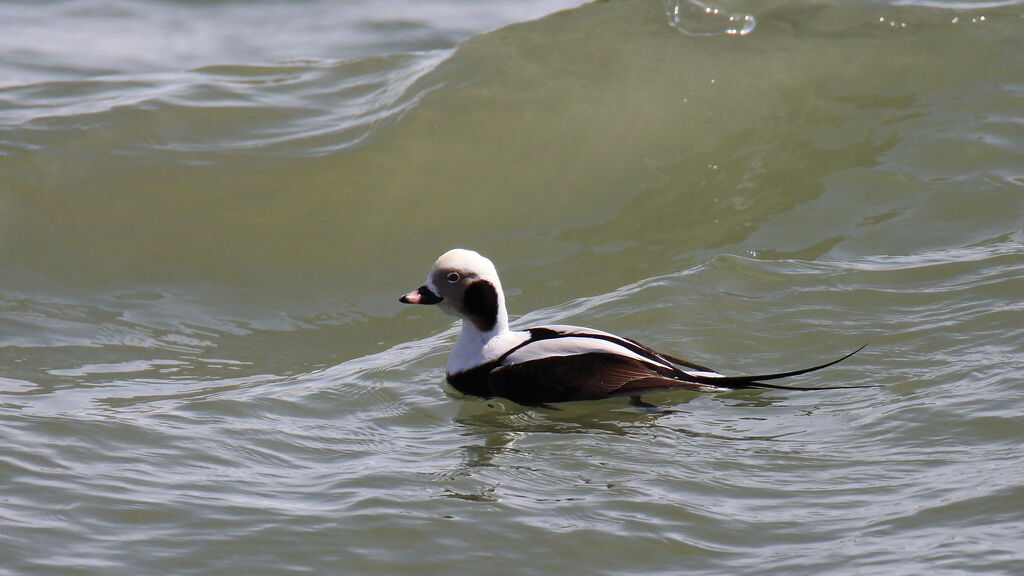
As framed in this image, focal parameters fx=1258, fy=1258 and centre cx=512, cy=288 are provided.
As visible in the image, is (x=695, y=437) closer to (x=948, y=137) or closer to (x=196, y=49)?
(x=948, y=137)

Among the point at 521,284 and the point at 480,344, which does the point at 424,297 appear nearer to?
the point at 480,344

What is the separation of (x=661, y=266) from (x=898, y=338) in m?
2.27

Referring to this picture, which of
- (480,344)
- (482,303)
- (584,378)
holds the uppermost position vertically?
(482,303)

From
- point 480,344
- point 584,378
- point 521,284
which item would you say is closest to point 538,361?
point 584,378

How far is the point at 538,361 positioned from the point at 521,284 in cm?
261

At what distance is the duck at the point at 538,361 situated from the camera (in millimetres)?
6094

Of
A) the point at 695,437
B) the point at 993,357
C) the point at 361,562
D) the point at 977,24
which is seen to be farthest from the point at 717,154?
the point at 361,562

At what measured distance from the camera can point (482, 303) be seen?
6.61m

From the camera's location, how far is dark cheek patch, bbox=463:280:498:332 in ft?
21.7

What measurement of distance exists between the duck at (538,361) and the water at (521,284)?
0.15 metres

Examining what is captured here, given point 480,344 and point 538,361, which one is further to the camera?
point 480,344

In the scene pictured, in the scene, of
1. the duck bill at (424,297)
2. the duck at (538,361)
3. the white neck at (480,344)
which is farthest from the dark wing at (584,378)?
the duck bill at (424,297)

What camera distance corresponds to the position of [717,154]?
10055 millimetres

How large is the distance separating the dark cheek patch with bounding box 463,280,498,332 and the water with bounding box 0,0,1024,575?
0.46m
